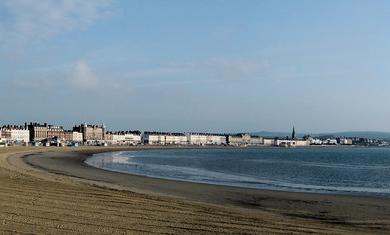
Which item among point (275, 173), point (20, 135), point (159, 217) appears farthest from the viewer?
point (20, 135)

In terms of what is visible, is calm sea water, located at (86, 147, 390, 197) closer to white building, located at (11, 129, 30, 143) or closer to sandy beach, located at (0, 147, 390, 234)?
sandy beach, located at (0, 147, 390, 234)

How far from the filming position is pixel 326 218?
51.2 ft

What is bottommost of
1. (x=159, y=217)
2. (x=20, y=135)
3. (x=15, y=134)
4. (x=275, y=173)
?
(x=275, y=173)

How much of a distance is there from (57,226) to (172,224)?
2522mm

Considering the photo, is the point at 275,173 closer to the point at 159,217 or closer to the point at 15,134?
the point at 159,217

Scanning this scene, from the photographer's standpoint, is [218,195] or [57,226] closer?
[57,226]

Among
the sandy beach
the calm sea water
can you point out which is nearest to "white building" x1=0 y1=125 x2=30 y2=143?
the calm sea water

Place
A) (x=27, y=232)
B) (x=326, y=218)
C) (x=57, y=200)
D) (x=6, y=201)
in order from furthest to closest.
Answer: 1. (x=326, y=218)
2. (x=57, y=200)
3. (x=6, y=201)
4. (x=27, y=232)

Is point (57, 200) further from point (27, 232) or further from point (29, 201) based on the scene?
point (27, 232)

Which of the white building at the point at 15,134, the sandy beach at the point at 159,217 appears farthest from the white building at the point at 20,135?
the sandy beach at the point at 159,217

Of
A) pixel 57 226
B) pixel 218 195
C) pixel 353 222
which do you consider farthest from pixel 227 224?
pixel 218 195

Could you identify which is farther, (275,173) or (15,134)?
(15,134)

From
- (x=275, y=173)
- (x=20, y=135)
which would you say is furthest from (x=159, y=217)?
(x=20, y=135)

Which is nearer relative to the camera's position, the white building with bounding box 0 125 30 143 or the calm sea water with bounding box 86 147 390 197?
the calm sea water with bounding box 86 147 390 197
